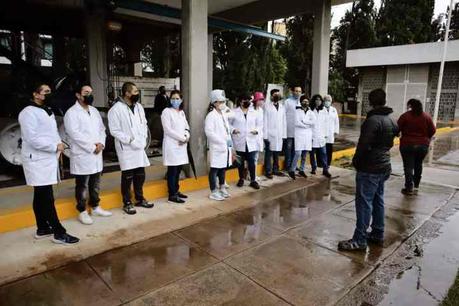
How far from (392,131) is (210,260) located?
2.18 m

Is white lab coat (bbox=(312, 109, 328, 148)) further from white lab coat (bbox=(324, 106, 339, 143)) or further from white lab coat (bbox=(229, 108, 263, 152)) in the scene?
white lab coat (bbox=(229, 108, 263, 152))

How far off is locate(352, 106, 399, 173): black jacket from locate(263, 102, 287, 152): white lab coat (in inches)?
→ 100

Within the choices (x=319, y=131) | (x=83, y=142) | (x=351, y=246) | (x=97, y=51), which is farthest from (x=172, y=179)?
(x=97, y=51)

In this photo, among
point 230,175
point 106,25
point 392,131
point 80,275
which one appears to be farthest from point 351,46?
point 80,275

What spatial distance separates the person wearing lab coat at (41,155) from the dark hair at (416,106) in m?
5.06

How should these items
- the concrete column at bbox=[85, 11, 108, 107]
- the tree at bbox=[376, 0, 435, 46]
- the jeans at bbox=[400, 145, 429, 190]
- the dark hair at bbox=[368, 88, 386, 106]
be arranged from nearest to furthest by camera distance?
the dark hair at bbox=[368, 88, 386, 106], the jeans at bbox=[400, 145, 429, 190], the concrete column at bbox=[85, 11, 108, 107], the tree at bbox=[376, 0, 435, 46]

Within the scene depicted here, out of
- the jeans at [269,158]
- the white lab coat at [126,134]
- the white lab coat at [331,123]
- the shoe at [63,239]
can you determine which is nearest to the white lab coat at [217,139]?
the white lab coat at [126,134]

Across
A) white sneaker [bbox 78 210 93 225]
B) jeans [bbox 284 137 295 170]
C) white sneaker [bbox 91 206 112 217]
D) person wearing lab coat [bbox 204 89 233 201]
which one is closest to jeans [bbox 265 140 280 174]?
jeans [bbox 284 137 295 170]

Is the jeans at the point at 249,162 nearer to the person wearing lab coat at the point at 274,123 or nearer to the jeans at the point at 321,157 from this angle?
the person wearing lab coat at the point at 274,123

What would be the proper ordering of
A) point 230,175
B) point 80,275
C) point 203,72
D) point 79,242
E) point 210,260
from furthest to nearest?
point 230,175 < point 203,72 < point 79,242 < point 210,260 < point 80,275

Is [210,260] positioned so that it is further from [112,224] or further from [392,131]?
[392,131]

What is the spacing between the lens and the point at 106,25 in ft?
27.6

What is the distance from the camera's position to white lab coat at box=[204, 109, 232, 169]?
4828mm

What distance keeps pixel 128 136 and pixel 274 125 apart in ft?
8.84
